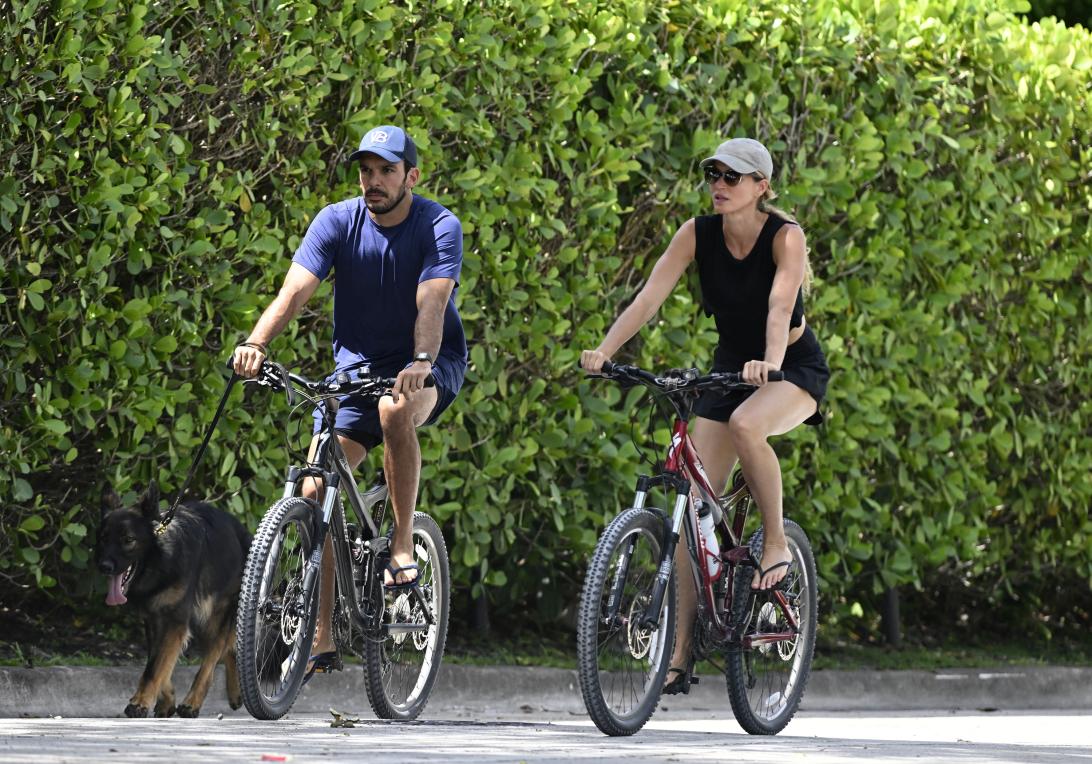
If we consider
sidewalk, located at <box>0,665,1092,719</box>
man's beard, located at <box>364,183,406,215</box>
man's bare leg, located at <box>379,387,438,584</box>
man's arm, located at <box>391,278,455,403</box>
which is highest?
man's beard, located at <box>364,183,406,215</box>

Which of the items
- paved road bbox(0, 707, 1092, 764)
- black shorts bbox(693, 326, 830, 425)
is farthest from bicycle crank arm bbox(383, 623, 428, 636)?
black shorts bbox(693, 326, 830, 425)

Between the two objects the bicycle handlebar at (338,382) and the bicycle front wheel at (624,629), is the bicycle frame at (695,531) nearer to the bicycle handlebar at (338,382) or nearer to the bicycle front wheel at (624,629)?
the bicycle front wheel at (624,629)

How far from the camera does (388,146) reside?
677cm

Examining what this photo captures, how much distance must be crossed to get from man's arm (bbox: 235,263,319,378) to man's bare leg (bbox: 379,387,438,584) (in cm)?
44

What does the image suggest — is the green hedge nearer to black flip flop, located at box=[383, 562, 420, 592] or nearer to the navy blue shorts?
the navy blue shorts

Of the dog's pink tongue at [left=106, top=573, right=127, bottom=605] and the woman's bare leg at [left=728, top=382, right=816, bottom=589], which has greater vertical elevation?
the woman's bare leg at [left=728, top=382, right=816, bottom=589]

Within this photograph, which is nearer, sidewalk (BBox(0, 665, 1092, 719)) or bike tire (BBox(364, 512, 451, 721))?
bike tire (BBox(364, 512, 451, 721))

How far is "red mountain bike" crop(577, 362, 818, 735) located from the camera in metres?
6.53

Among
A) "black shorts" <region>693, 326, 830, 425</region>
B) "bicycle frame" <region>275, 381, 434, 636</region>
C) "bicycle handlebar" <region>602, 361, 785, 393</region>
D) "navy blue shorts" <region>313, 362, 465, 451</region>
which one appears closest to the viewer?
"bicycle frame" <region>275, 381, 434, 636</region>

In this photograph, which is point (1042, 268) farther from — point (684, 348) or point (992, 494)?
point (684, 348)

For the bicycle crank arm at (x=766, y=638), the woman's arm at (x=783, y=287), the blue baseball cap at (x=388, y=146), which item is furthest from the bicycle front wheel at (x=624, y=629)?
the blue baseball cap at (x=388, y=146)

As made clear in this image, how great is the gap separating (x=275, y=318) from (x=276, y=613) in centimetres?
102

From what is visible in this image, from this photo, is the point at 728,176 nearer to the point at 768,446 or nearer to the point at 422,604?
the point at 768,446

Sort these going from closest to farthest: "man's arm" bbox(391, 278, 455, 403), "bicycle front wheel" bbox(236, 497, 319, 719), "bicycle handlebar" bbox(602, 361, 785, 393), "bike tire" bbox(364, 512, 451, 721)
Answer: "bicycle front wheel" bbox(236, 497, 319, 719) → "man's arm" bbox(391, 278, 455, 403) → "bicycle handlebar" bbox(602, 361, 785, 393) → "bike tire" bbox(364, 512, 451, 721)
